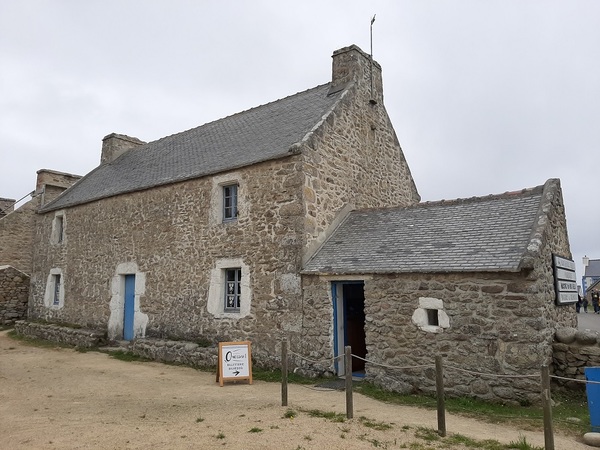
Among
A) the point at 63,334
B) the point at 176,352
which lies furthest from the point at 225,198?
the point at 63,334

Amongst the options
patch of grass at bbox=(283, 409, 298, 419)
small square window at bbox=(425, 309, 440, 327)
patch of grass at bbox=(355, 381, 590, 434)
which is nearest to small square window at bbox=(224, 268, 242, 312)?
patch of grass at bbox=(355, 381, 590, 434)

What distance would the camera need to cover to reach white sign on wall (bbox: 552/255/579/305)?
317 inches

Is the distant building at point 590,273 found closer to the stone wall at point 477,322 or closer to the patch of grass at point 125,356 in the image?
the stone wall at point 477,322

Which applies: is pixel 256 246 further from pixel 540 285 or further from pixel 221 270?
pixel 540 285

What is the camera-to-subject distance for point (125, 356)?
38.8 ft

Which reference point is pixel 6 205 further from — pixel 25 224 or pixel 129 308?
pixel 129 308

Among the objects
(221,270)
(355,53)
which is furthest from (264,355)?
(355,53)

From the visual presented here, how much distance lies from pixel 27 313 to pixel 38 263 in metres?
2.60

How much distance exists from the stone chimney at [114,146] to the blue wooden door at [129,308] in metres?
8.20

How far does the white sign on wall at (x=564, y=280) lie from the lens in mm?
8055

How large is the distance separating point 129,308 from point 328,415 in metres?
9.32

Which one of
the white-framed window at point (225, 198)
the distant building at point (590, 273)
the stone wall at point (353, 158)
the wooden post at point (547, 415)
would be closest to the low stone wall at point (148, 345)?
the white-framed window at point (225, 198)

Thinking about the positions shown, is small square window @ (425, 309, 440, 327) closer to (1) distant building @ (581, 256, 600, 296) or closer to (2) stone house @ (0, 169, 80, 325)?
(2) stone house @ (0, 169, 80, 325)

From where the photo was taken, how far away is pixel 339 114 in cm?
1174
